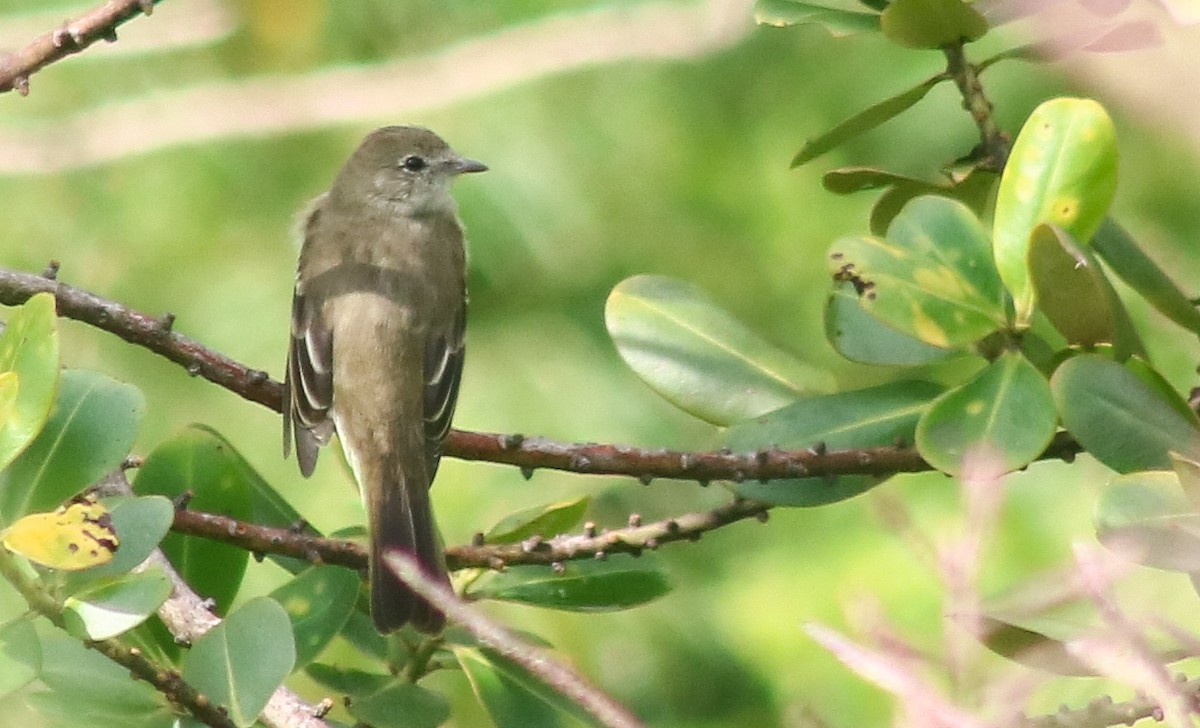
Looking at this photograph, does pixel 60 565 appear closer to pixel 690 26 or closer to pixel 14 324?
pixel 14 324

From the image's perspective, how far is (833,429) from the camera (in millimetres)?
2363

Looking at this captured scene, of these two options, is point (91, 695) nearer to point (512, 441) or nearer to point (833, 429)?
point (512, 441)

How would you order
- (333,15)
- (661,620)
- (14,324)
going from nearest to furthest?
(14,324), (661,620), (333,15)

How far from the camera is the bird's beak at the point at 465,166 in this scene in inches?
181

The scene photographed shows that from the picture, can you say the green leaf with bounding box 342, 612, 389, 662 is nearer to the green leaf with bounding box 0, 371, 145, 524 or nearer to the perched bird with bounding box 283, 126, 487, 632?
the perched bird with bounding box 283, 126, 487, 632

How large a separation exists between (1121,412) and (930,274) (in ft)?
1.13

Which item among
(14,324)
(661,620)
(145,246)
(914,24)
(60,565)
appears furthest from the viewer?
(145,246)

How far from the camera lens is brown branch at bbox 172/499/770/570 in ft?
7.67

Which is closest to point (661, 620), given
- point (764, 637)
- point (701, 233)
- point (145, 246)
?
point (764, 637)

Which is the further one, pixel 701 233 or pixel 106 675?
pixel 701 233

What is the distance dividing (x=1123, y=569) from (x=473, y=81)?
116 inches

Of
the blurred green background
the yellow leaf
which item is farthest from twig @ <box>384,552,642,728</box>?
the blurred green background

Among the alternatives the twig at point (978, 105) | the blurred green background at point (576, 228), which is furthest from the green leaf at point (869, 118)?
the blurred green background at point (576, 228)

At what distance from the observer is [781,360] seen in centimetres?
262
